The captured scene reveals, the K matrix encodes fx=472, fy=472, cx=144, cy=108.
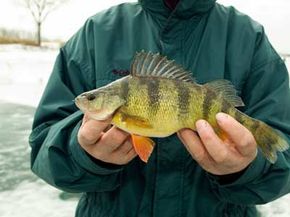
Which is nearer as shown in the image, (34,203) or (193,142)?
(193,142)

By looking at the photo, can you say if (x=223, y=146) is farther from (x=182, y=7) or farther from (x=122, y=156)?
(x=182, y=7)

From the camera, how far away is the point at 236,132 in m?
1.62

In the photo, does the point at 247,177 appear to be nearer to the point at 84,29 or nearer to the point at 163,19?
the point at 163,19

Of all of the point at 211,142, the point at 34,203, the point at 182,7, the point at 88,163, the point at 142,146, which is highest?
the point at 182,7

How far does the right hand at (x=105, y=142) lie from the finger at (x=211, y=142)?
11.3 inches

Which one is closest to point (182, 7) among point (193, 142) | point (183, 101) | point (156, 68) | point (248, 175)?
point (156, 68)

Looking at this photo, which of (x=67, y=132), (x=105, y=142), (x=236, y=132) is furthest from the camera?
(x=67, y=132)

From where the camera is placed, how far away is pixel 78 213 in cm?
219

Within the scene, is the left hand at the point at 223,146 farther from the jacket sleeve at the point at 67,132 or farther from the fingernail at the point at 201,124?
the jacket sleeve at the point at 67,132

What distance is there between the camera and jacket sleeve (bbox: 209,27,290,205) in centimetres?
190

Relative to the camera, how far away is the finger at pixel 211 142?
164 cm

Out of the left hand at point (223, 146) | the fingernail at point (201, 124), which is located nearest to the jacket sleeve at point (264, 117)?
the left hand at point (223, 146)

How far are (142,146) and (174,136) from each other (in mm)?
323

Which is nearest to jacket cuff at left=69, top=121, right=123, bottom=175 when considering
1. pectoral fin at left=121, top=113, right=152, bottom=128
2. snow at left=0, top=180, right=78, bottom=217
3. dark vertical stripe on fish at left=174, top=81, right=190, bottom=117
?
pectoral fin at left=121, top=113, right=152, bottom=128
